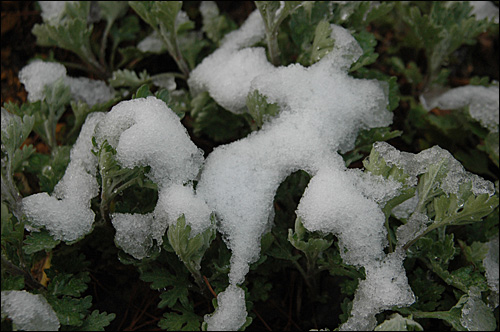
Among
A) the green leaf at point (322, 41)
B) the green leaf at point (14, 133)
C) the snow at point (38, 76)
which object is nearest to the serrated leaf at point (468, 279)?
the green leaf at point (322, 41)

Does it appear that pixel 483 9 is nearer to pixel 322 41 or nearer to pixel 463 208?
pixel 322 41

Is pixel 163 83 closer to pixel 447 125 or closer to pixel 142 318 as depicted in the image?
pixel 142 318

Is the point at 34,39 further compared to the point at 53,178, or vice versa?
the point at 34,39

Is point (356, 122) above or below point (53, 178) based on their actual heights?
below

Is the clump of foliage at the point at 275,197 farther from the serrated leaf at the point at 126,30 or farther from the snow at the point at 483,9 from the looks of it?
the snow at the point at 483,9

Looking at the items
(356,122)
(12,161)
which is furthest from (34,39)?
(356,122)

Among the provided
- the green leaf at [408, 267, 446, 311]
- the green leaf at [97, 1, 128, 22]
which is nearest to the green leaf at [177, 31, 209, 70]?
the green leaf at [97, 1, 128, 22]

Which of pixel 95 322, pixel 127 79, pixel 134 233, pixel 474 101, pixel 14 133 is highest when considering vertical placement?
pixel 14 133

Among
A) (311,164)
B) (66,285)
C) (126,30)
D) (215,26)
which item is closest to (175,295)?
(66,285)
